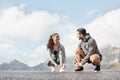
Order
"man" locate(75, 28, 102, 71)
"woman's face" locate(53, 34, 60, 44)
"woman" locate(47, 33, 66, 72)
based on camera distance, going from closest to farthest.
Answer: "man" locate(75, 28, 102, 71) → "woman's face" locate(53, 34, 60, 44) → "woman" locate(47, 33, 66, 72)

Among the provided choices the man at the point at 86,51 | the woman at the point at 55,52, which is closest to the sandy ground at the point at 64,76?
the man at the point at 86,51

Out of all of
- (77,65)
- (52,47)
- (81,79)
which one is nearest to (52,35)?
(52,47)

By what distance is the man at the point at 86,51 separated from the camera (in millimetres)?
21188

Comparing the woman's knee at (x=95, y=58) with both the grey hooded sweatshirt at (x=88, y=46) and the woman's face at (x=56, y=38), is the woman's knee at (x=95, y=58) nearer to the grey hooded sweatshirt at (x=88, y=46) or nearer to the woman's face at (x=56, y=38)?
the grey hooded sweatshirt at (x=88, y=46)

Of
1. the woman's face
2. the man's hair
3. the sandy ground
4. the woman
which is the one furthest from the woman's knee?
the sandy ground

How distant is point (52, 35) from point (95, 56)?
304 cm

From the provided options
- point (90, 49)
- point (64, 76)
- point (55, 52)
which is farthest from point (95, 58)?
point (64, 76)

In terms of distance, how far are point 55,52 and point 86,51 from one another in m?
2.72

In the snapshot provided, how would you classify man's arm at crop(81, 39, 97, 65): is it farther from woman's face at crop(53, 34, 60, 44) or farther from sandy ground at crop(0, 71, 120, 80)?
sandy ground at crop(0, 71, 120, 80)

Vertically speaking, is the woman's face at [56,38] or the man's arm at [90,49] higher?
the woman's face at [56,38]

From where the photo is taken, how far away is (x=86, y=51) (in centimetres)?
2159

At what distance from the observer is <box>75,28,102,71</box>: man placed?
21.2 metres

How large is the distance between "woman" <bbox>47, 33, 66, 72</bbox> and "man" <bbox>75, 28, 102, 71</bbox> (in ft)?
4.33

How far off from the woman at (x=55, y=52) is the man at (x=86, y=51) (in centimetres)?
132
